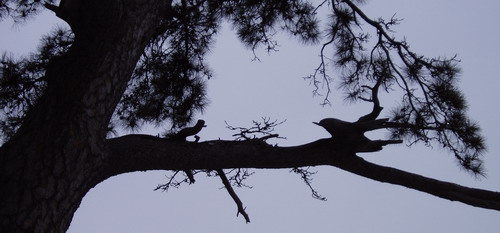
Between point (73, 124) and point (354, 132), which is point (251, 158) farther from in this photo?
point (73, 124)

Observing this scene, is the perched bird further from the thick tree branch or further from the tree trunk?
the tree trunk

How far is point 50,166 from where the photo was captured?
1.34 metres

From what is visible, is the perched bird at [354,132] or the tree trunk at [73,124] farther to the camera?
the perched bird at [354,132]

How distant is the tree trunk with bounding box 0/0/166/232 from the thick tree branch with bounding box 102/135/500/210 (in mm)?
151

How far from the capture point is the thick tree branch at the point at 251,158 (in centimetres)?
162

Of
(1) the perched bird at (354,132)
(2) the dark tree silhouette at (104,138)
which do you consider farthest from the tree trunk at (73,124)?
(1) the perched bird at (354,132)

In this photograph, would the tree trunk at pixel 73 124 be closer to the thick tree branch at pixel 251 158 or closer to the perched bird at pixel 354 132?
the thick tree branch at pixel 251 158

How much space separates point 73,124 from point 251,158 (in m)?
0.62

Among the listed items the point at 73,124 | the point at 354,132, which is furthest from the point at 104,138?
the point at 354,132

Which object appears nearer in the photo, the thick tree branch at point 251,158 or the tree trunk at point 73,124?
the tree trunk at point 73,124

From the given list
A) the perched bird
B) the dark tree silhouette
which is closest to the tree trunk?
the dark tree silhouette

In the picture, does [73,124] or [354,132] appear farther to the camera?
[354,132]

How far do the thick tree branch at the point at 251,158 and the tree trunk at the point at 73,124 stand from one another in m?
0.15

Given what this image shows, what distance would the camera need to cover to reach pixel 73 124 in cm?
141
